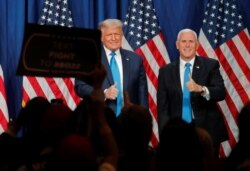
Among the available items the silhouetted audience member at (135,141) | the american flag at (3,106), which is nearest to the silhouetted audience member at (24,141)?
the silhouetted audience member at (135,141)

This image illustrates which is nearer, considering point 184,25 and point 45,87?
point 45,87

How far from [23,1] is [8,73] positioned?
0.72m

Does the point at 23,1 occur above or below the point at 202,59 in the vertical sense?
above

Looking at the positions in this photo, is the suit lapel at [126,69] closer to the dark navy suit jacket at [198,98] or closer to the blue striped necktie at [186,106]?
the dark navy suit jacket at [198,98]

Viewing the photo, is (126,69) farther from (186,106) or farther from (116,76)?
(186,106)

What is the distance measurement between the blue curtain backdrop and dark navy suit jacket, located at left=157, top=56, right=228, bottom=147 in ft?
4.05

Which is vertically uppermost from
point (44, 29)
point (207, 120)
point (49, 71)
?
point (44, 29)

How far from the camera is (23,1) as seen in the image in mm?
6039

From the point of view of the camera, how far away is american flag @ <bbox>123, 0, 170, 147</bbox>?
6227mm

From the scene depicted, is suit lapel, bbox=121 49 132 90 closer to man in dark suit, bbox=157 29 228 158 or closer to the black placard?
man in dark suit, bbox=157 29 228 158

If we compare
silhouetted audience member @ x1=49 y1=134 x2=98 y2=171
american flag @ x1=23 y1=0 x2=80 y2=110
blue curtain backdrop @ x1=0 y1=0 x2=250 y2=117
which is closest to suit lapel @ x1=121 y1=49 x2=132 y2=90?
american flag @ x1=23 y1=0 x2=80 y2=110

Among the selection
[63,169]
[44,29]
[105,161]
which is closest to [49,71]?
[44,29]

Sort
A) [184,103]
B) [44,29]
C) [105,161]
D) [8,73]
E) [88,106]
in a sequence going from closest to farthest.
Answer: [105,161]
[88,106]
[44,29]
[184,103]
[8,73]

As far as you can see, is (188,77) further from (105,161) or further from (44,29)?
(105,161)
